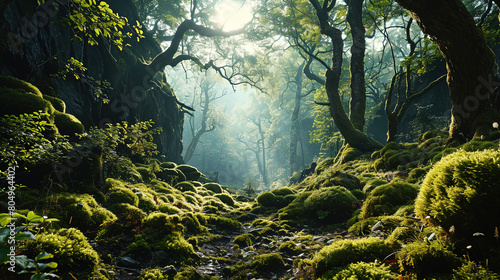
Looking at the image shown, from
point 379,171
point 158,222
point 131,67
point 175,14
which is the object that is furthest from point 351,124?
point 175,14

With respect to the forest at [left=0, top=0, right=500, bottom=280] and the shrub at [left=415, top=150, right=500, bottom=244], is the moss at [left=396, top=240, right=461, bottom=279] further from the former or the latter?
the shrub at [left=415, top=150, right=500, bottom=244]

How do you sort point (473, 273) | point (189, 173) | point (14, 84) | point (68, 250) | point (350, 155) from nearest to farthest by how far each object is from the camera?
1. point (473, 273)
2. point (68, 250)
3. point (14, 84)
4. point (350, 155)
5. point (189, 173)

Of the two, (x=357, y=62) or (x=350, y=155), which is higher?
(x=357, y=62)

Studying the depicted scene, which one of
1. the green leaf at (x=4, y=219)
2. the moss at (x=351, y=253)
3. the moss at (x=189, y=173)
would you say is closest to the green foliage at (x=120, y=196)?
the green leaf at (x=4, y=219)

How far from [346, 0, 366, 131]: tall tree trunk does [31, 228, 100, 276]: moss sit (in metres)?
13.1

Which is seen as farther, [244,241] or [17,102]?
[244,241]

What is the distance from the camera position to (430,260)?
6.54 ft

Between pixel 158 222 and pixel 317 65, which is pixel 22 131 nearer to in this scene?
pixel 158 222

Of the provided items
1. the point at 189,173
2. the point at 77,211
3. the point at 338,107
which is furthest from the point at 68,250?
the point at 189,173

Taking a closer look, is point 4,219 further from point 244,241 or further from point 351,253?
point 244,241

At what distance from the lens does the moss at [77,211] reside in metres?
3.79

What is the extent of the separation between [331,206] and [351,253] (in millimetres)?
3559

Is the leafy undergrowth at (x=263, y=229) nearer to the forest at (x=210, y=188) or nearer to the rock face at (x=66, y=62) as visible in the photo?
the forest at (x=210, y=188)

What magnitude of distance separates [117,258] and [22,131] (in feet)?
6.98
